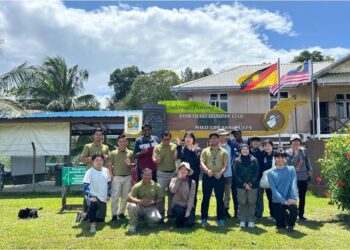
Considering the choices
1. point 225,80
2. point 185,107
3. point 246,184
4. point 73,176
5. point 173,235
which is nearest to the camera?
point 173,235

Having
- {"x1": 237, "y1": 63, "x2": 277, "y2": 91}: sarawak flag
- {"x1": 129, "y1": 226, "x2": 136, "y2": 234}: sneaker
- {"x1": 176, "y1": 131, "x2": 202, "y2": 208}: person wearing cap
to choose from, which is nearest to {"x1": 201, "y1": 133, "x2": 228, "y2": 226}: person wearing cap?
{"x1": 176, "y1": 131, "x2": 202, "y2": 208}: person wearing cap

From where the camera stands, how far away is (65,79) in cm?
2620

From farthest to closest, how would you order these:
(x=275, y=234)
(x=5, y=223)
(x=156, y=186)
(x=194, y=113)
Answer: (x=194, y=113)
(x=5, y=223)
(x=156, y=186)
(x=275, y=234)

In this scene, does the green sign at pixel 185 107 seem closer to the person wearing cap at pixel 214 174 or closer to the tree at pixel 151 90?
the person wearing cap at pixel 214 174

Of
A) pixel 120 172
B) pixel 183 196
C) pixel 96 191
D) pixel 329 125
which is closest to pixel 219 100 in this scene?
pixel 329 125

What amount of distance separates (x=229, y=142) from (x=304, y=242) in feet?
8.35

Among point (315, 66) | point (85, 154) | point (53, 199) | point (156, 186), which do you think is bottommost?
point (53, 199)

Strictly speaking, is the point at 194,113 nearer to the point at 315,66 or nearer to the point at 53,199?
the point at 53,199

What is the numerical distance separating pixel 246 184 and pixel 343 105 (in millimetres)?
15072

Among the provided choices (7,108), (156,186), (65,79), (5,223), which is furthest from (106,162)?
(65,79)

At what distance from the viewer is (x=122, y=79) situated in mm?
46438

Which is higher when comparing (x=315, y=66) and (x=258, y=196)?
(x=315, y=66)

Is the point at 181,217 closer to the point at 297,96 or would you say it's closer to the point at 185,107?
the point at 185,107

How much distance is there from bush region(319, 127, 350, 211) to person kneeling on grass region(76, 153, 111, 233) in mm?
4638
